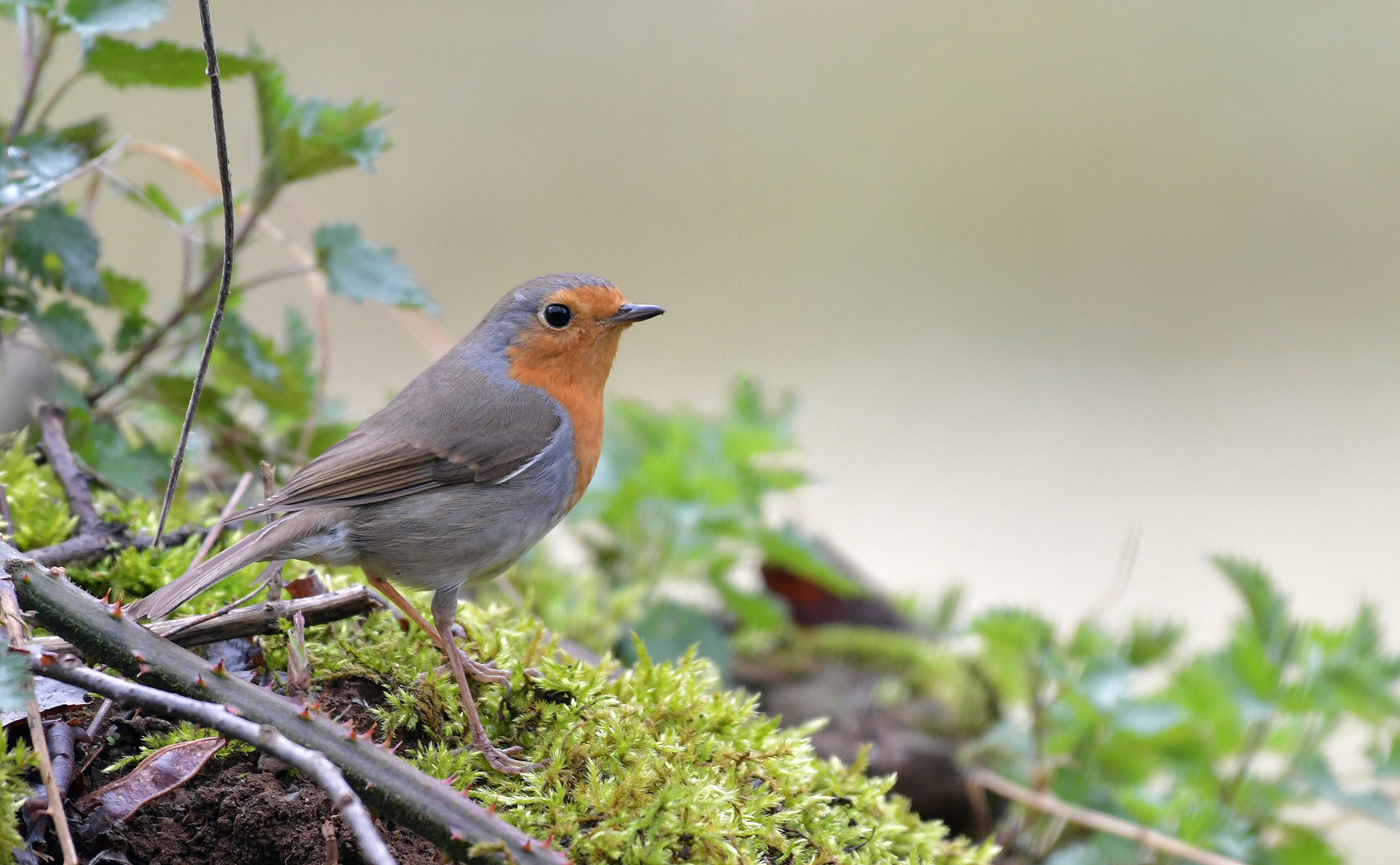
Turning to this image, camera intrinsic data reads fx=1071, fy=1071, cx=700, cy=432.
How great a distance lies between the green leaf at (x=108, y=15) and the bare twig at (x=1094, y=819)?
11.0 feet

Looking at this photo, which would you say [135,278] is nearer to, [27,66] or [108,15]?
[27,66]

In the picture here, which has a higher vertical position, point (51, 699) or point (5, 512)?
point (5, 512)

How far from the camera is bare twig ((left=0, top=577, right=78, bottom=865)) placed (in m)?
1.66

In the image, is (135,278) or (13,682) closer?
(13,682)

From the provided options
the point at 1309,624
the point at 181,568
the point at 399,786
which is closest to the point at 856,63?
the point at 1309,624

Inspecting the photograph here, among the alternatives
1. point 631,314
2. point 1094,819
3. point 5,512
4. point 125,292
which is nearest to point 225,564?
point 5,512

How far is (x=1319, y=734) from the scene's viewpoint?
3.72m

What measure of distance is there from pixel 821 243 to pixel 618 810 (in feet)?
24.4

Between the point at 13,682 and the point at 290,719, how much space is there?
0.42m

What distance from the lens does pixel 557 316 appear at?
299cm

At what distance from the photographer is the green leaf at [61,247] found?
9.11 ft

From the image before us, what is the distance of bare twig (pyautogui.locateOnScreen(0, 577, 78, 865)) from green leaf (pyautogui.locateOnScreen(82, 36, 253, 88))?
1594 mm

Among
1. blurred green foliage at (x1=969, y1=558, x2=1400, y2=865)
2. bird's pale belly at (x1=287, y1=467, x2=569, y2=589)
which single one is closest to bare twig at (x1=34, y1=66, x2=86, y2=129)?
bird's pale belly at (x1=287, y1=467, x2=569, y2=589)

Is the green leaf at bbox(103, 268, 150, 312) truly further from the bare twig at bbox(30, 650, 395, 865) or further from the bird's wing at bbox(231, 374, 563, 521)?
the bare twig at bbox(30, 650, 395, 865)
